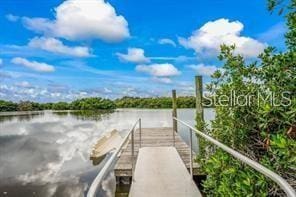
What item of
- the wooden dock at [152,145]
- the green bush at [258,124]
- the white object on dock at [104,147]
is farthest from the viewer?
the white object on dock at [104,147]

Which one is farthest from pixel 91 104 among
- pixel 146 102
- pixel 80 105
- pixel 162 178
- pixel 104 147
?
pixel 162 178

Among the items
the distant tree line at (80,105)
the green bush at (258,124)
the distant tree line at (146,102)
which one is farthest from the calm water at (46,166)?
the distant tree line at (80,105)

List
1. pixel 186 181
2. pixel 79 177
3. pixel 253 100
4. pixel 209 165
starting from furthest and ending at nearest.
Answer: pixel 79 177, pixel 186 181, pixel 209 165, pixel 253 100

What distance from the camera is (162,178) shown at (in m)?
5.07

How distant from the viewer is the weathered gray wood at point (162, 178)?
14.3ft

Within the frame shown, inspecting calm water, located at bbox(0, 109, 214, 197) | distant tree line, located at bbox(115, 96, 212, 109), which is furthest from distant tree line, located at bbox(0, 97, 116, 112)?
calm water, located at bbox(0, 109, 214, 197)

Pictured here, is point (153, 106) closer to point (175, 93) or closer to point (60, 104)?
point (60, 104)

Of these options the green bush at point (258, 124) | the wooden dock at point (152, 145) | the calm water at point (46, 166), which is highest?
the green bush at point (258, 124)

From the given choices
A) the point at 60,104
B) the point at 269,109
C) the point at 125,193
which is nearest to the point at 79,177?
the point at 125,193

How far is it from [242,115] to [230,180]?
26.7 inches

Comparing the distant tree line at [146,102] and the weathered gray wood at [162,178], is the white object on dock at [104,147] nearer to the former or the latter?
the weathered gray wood at [162,178]

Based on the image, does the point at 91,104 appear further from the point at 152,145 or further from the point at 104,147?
the point at 152,145

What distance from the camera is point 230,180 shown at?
9.90 feet

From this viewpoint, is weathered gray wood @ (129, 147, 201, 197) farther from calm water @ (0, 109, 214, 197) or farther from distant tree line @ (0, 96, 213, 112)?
distant tree line @ (0, 96, 213, 112)
